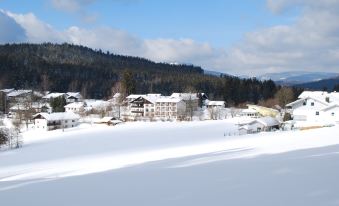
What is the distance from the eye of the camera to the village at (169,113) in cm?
4309

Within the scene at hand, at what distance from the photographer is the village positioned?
43094mm

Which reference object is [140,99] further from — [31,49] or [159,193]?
[31,49]

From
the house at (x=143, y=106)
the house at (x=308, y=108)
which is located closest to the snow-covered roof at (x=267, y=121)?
the house at (x=308, y=108)

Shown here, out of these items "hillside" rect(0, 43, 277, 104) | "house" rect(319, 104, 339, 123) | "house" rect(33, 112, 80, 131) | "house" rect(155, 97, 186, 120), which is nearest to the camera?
"house" rect(319, 104, 339, 123)

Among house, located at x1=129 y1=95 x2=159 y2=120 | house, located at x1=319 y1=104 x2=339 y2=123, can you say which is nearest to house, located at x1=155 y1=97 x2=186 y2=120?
house, located at x1=129 y1=95 x2=159 y2=120

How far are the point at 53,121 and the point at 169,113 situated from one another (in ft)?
78.8

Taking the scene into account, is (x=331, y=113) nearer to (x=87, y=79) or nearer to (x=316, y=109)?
(x=316, y=109)

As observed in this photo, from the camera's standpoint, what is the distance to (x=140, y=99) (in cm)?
7506

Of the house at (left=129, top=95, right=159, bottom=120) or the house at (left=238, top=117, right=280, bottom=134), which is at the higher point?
the house at (left=129, top=95, right=159, bottom=120)

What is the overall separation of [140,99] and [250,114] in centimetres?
2365

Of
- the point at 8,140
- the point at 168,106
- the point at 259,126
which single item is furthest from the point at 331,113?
the point at 8,140

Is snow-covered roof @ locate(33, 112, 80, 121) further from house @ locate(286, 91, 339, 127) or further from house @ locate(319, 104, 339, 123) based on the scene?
house @ locate(319, 104, 339, 123)

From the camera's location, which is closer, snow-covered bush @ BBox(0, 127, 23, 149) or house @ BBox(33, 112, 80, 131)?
snow-covered bush @ BBox(0, 127, 23, 149)

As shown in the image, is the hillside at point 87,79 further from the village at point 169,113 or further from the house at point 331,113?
the house at point 331,113
